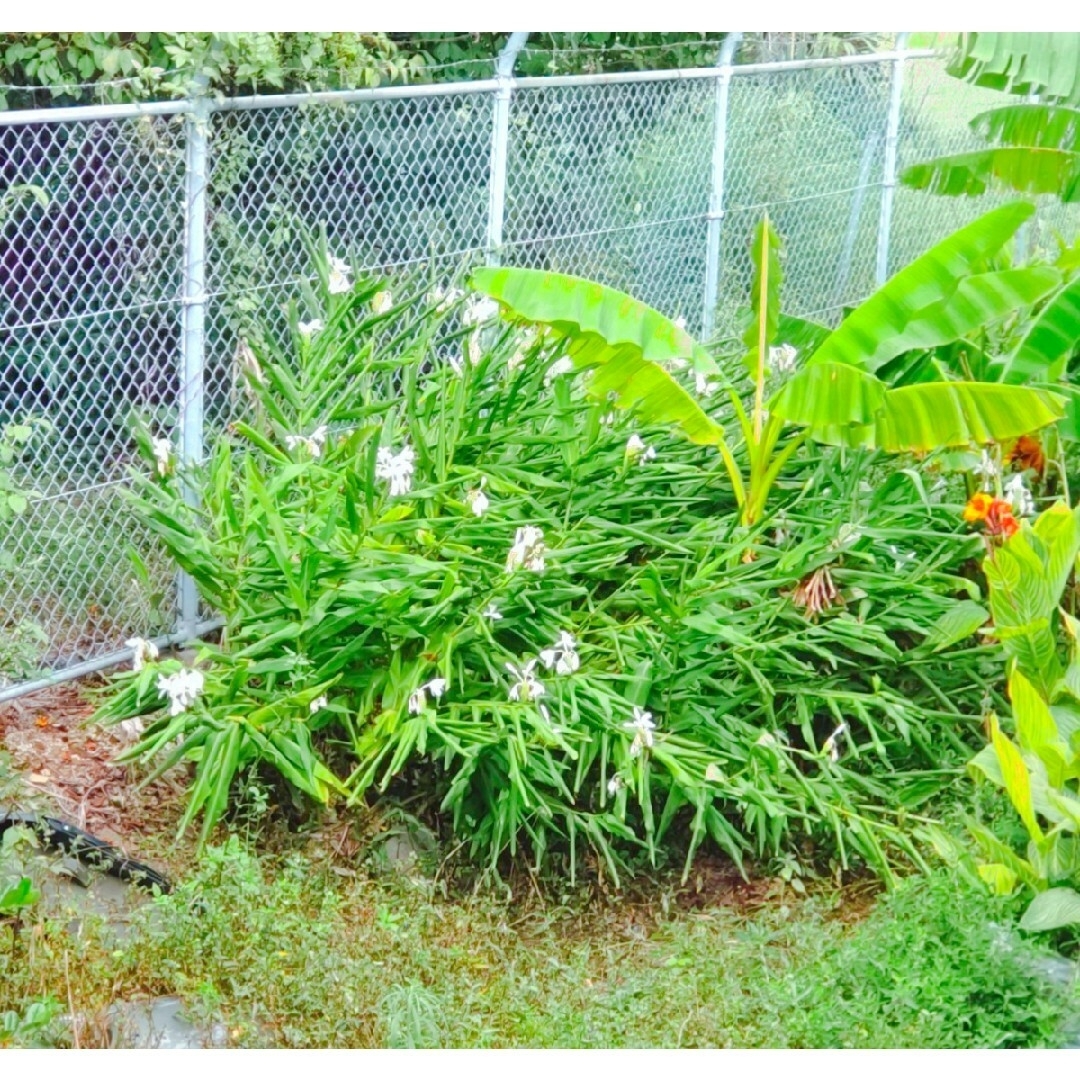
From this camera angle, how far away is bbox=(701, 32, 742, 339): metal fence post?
863 cm

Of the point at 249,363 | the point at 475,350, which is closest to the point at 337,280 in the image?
the point at 249,363

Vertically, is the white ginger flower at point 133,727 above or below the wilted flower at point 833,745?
below

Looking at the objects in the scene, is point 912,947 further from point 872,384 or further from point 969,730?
point 872,384

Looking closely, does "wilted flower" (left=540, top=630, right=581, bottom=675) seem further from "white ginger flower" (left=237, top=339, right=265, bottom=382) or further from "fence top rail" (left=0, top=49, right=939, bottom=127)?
"fence top rail" (left=0, top=49, right=939, bottom=127)

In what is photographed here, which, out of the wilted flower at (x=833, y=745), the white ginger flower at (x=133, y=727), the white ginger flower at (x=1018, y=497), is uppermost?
the white ginger flower at (x=1018, y=497)

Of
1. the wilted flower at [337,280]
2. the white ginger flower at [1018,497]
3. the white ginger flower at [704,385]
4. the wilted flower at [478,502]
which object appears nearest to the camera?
the wilted flower at [478,502]

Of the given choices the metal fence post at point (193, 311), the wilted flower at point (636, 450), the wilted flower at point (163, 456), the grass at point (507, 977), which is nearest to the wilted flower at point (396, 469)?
the wilted flower at point (163, 456)

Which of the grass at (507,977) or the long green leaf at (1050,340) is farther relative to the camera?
the long green leaf at (1050,340)

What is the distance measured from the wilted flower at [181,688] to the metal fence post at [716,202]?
4855 millimetres

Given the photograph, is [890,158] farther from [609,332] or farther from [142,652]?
[142,652]

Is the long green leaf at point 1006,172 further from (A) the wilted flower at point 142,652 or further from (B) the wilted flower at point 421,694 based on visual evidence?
(A) the wilted flower at point 142,652

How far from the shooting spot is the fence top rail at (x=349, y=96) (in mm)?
5164

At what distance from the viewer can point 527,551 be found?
15.7ft

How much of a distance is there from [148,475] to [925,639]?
121 inches
